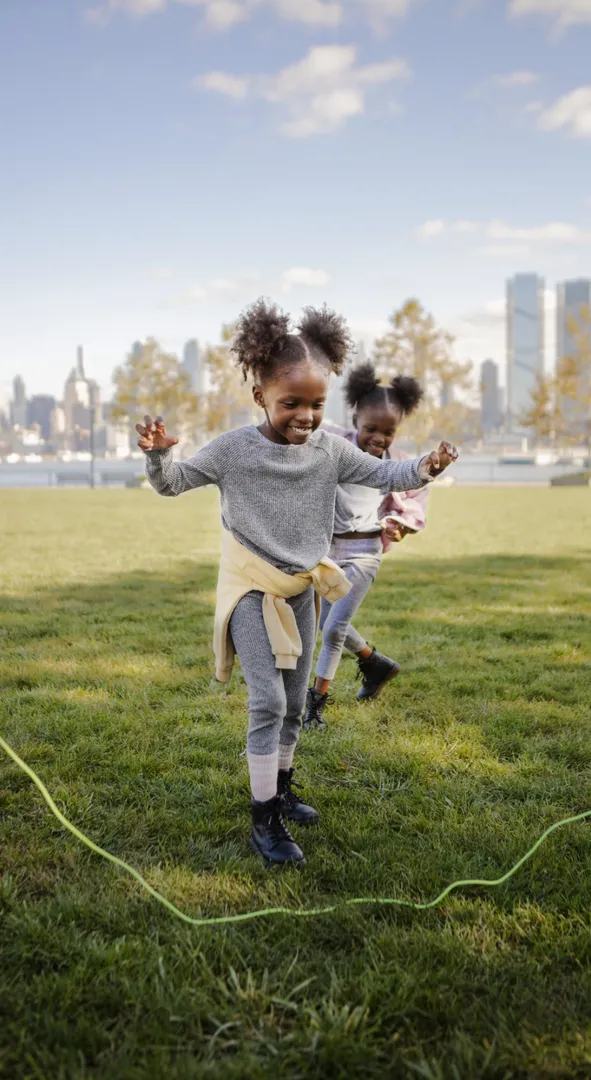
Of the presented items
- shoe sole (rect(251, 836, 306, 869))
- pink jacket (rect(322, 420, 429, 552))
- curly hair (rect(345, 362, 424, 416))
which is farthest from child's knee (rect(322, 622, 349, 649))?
shoe sole (rect(251, 836, 306, 869))

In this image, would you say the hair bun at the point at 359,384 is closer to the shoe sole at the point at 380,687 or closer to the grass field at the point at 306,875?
the shoe sole at the point at 380,687

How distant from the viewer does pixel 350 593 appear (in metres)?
4.61

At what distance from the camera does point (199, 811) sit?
3240 millimetres

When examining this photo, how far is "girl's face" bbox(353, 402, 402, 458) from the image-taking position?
443 cm

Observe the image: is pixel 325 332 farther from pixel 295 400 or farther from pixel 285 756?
pixel 285 756

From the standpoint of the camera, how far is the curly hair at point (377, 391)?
4477mm

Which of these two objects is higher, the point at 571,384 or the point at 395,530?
the point at 571,384

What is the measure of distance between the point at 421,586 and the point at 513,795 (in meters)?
5.78

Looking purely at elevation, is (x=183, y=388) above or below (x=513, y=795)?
above

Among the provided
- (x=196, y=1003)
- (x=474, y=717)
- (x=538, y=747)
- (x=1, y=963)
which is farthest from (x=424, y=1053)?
(x=474, y=717)

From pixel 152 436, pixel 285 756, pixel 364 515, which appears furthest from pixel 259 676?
pixel 364 515

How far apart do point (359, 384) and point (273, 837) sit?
2.49 metres

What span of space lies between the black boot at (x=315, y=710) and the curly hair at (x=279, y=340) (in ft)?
6.18

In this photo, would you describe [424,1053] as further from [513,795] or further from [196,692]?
[196,692]
